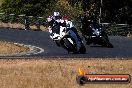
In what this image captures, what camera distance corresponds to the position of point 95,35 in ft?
98.5

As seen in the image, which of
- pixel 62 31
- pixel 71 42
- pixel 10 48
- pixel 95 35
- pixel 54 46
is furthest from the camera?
pixel 54 46

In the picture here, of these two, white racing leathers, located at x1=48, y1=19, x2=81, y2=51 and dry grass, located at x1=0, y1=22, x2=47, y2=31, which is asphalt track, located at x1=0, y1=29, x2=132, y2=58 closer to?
white racing leathers, located at x1=48, y1=19, x2=81, y2=51

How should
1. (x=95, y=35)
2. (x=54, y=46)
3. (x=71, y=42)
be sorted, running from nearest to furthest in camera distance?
(x=71, y=42)
(x=95, y=35)
(x=54, y=46)

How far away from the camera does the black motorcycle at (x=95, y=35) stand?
Result: 98.5 ft

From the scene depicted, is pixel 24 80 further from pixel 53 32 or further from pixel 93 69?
pixel 93 69

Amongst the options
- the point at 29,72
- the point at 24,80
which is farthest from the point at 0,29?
the point at 24,80

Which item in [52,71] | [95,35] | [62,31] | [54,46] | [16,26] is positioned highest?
[62,31]

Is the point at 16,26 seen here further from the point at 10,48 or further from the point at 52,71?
the point at 52,71

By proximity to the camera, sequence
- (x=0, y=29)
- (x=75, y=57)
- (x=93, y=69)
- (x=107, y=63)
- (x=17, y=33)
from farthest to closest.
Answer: (x=0, y=29), (x=17, y=33), (x=75, y=57), (x=107, y=63), (x=93, y=69)

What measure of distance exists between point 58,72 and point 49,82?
3.44 m

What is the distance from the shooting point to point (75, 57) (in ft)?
79.2

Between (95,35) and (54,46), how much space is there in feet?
7.91

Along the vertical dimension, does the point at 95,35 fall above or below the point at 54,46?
above

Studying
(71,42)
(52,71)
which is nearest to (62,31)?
(52,71)
